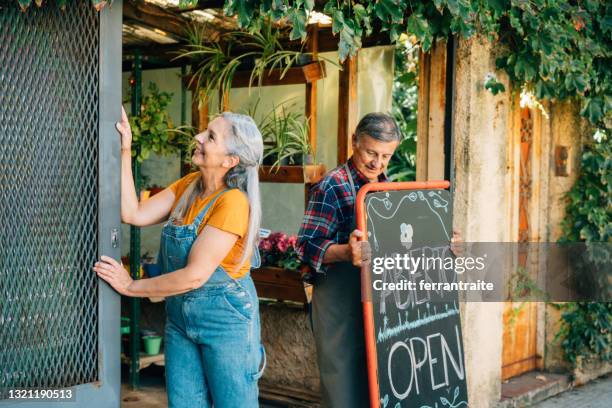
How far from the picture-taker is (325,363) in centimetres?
379

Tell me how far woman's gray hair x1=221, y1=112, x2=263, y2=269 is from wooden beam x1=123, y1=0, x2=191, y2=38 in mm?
2519

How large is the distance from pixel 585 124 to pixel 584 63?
115 centimetres

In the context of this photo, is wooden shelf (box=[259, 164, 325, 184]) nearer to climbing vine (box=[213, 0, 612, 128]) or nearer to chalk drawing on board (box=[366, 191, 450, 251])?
climbing vine (box=[213, 0, 612, 128])

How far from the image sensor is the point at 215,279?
3.16 meters

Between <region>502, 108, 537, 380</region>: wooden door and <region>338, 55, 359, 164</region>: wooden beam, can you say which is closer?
<region>338, 55, 359, 164</region>: wooden beam

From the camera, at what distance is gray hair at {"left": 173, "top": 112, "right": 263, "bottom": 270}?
10.5ft

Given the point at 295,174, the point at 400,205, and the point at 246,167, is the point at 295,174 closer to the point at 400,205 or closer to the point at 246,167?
the point at 400,205

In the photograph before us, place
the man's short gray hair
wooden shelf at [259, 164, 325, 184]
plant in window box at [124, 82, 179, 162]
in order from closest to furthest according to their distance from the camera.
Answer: the man's short gray hair
wooden shelf at [259, 164, 325, 184]
plant in window box at [124, 82, 179, 162]

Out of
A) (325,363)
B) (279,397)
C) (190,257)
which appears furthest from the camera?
(279,397)

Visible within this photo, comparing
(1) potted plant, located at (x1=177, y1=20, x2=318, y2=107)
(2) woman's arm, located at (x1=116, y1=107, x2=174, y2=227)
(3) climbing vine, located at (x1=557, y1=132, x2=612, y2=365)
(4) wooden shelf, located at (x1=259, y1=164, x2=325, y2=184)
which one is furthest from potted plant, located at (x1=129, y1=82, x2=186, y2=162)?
(3) climbing vine, located at (x1=557, y1=132, x2=612, y2=365)

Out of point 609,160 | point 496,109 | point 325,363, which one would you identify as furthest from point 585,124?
point 325,363

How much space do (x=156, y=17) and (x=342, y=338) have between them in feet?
9.95

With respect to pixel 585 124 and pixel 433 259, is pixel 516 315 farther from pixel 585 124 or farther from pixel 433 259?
pixel 433 259

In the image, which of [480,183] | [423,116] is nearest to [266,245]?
[423,116]
